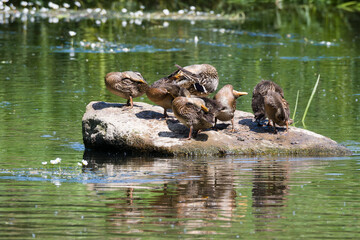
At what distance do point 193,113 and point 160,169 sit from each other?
1391mm

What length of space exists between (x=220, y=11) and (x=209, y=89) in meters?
26.6

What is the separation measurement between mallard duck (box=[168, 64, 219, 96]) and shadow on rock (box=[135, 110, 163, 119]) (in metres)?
0.80

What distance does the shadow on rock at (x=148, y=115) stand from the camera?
13.3m

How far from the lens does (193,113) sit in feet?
40.8

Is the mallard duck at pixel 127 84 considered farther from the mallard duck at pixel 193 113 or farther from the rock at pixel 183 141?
the mallard duck at pixel 193 113

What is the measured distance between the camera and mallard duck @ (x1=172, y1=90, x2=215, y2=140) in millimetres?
12422

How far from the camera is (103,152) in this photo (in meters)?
13.2

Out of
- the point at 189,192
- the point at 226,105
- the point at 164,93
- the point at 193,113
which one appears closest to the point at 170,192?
the point at 189,192

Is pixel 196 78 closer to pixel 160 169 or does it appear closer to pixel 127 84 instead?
pixel 127 84

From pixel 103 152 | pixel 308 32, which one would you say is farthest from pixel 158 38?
pixel 103 152

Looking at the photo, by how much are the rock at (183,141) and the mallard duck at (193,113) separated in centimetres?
32

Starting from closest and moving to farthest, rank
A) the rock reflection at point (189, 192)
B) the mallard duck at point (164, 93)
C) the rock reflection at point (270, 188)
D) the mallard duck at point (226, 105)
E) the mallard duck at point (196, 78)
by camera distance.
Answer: the rock reflection at point (189, 192), the rock reflection at point (270, 188), the mallard duck at point (226, 105), the mallard duck at point (164, 93), the mallard duck at point (196, 78)

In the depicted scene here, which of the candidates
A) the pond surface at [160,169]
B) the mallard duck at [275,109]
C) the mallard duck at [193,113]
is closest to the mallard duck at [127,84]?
the mallard duck at [193,113]

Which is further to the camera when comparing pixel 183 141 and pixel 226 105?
pixel 226 105
